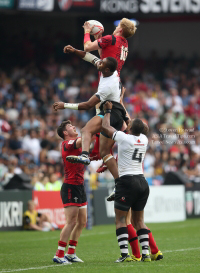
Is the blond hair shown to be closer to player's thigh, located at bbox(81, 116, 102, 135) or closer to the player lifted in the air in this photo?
the player lifted in the air

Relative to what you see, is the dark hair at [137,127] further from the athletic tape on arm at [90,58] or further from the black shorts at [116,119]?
the athletic tape on arm at [90,58]

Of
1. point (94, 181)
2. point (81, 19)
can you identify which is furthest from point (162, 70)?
point (94, 181)

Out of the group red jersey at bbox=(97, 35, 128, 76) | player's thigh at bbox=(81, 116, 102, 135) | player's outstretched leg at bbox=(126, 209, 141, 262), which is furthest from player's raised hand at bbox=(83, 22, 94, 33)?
player's outstretched leg at bbox=(126, 209, 141, 262)

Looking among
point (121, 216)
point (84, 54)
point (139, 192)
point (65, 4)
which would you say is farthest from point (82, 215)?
point (65, 4)

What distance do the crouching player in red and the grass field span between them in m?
0.37

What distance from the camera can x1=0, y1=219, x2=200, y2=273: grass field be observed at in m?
8.03

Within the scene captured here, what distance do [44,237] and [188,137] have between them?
10.9m

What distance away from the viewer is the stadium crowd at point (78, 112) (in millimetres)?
→ 18719

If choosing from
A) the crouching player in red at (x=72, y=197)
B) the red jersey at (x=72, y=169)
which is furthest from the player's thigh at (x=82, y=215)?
the red jersey at (x=72, y=169)

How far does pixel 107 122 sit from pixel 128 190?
1169 mm

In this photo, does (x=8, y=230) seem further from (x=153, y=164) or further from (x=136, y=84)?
(x=136, y=84)

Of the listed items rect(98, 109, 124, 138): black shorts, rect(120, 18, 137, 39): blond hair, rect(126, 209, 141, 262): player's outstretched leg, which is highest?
rect(120, 18, 137, 39): blond hair

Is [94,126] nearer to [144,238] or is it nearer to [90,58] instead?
[90,58]

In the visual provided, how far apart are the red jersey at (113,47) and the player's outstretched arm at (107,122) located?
106 cm
